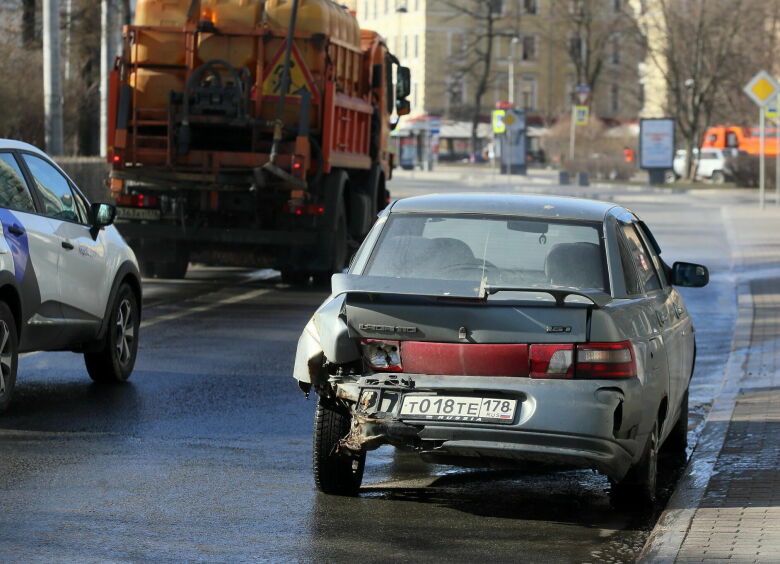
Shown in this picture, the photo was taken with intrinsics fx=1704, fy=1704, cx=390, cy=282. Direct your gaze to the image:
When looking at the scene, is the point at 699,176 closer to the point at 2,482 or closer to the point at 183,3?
the point at 183,3

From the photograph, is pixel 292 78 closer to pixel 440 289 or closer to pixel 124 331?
pixel 124 331

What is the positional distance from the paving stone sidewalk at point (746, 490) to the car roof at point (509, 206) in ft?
4.61

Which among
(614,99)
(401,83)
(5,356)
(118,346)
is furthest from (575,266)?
(614,99)

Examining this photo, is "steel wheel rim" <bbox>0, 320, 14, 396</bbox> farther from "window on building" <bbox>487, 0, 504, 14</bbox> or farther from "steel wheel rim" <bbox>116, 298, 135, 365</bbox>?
"window on building" <bbox>487, 0, 504, 14</bbox>

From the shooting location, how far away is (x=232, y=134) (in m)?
19.7

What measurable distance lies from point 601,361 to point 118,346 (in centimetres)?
525

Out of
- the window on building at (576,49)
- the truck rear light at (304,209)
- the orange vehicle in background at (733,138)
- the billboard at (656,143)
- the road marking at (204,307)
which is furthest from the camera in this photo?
the window on building at (576,49)

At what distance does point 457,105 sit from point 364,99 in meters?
105

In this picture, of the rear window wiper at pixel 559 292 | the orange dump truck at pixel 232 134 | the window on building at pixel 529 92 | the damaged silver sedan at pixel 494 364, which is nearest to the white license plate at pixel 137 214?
the orange dump truck at pixel 232 134

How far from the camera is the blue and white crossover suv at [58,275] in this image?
998 cm

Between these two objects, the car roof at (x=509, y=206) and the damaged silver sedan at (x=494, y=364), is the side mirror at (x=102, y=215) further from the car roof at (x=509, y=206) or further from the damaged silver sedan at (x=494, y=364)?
the damaged silver sedan at (x=494, y=364)

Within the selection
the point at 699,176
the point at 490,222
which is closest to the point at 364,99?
the point at 490,222

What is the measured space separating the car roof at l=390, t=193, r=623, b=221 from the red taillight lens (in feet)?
3.28

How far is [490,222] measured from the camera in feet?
26.6
